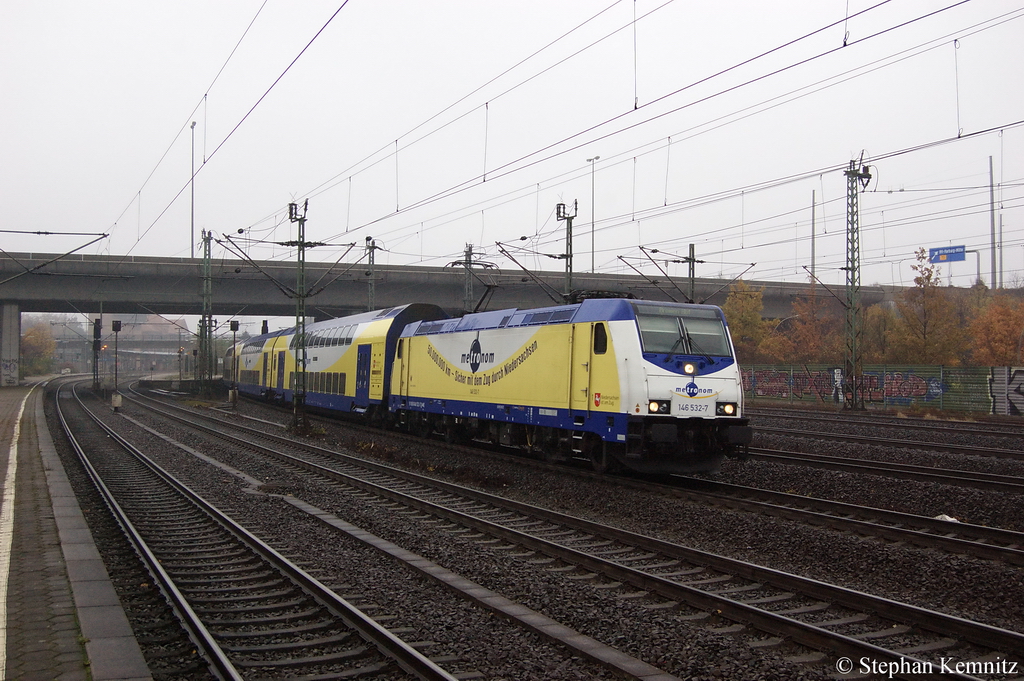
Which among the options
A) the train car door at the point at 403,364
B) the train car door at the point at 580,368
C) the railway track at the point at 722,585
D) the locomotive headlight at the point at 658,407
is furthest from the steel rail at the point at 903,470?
the train car door at the point at 403,364

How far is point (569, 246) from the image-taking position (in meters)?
29.7

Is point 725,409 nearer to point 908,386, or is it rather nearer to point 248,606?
point 248,606

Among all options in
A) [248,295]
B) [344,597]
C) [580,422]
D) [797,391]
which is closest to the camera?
[344,597]

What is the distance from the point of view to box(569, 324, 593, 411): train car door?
49.2 feet

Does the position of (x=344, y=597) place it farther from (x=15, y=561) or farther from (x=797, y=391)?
(x=797, y=391)

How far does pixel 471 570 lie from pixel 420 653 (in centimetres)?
258

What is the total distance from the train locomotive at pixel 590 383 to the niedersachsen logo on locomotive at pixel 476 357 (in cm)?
3

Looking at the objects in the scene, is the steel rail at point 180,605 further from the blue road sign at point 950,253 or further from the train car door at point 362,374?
the blue road sign at point 950,253

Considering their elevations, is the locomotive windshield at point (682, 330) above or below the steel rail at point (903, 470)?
above

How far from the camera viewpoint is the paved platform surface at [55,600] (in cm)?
569

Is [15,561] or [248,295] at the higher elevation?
[248,295]

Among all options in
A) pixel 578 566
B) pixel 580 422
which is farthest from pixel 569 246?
pixel 578 566

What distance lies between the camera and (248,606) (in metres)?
7.91

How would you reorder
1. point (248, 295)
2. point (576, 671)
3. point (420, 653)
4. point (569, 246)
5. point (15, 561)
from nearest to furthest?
point (576, 671) → point (420, 653) → point (15, 561) → point (569, 246) → point (248, 295)
